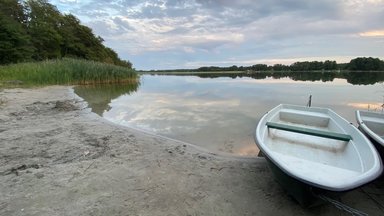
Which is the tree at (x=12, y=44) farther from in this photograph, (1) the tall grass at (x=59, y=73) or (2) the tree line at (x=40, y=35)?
(1) the tall grass at (x=59, y=73)

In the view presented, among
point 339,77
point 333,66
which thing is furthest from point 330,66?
point 339,77

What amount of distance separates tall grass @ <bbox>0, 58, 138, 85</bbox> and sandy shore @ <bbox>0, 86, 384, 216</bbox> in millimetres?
11843

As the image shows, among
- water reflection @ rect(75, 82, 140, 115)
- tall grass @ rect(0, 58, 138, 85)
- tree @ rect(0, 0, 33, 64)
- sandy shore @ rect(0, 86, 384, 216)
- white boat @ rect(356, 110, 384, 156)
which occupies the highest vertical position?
tree @ rect(0, 0, 33, 64)

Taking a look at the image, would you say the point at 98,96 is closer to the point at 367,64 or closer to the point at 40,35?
the point at 40,35

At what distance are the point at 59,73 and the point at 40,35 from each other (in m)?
19.2

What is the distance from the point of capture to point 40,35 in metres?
30.5

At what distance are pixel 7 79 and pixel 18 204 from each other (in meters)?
14.9

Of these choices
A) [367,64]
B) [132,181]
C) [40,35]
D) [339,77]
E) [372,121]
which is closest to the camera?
[132,181]

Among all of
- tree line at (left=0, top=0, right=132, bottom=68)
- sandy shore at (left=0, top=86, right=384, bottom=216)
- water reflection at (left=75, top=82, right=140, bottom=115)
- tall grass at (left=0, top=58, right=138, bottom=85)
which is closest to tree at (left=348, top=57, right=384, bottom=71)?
tree line at (left=0, top=0, right=132, bottom=68)

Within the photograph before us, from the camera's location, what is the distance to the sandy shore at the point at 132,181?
2.40 meters

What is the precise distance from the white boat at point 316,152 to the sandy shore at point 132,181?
39 cm

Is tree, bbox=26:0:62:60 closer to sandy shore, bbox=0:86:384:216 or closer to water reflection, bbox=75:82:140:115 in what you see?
water reflection, bbox=75:82:140:115

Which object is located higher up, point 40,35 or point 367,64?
point 40,35

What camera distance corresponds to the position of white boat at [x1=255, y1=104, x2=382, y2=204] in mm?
2104
